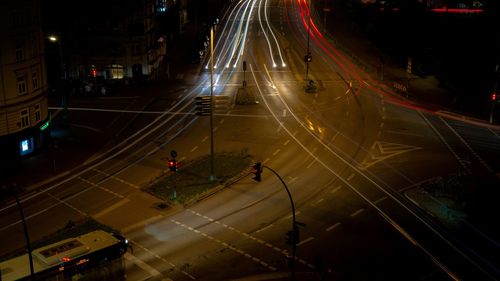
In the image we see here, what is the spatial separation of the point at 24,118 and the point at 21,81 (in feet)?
10.8

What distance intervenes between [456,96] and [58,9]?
54681mm

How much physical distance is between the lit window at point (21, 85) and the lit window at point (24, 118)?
1671mm

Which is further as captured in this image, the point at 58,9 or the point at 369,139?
the point at 58,9

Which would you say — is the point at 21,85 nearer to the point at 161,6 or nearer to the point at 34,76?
the point at 34,76

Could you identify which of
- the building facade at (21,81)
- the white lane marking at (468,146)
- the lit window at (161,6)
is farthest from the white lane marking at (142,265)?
the lit window at (161,6)

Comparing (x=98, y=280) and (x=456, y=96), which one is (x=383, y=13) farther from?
(x=98, y=280)

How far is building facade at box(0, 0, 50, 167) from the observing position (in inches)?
2056

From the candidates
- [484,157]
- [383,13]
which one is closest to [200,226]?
[484,157]

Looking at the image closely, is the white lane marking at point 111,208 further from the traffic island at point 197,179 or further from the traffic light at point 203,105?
the traffic light at point 203,105

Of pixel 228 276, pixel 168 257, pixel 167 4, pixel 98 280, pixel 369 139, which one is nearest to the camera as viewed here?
pixel 98 280

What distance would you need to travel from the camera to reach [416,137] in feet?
203

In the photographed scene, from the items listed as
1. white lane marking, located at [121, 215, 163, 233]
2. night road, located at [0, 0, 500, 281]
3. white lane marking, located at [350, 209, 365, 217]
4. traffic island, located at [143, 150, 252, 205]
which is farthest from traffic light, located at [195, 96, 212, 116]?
Result: white lane marking, located at [350, 209, 365, 217]

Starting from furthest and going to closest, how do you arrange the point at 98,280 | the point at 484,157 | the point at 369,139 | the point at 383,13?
the point at 383,13
the point at 369,139
the point at 484,157
the point at 98,280

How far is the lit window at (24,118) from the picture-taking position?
54.6 metres
